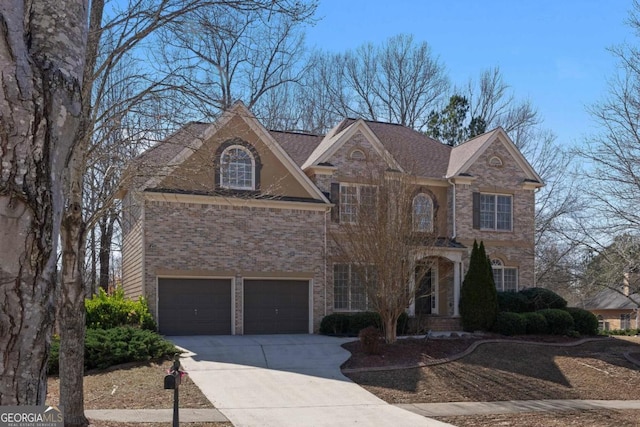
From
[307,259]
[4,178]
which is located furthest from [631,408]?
[4,178]

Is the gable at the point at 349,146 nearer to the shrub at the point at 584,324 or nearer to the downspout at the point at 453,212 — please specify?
the downspout at the point at 453,212

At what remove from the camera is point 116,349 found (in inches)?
595

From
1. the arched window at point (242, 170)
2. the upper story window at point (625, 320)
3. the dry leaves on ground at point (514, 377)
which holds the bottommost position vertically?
the upper story window at point (625, 320)

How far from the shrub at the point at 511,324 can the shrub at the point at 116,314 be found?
10831mm

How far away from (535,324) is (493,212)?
18.3ft

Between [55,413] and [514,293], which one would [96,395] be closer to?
[55,413]

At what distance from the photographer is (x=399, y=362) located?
53.3 feet

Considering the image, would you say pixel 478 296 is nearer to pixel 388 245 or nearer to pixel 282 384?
pixel 388 245

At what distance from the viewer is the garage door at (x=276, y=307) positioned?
20922mm

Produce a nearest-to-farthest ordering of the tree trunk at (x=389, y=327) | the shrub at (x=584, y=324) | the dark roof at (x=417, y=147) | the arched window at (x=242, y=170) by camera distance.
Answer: the tree trunk at (x=389, y=327) < the arched window at (x=242, y=170) < the shrub at (x=584, y=324) < the dark roof at (x=417, y=147)

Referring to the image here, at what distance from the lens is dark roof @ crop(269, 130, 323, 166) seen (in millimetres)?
24797

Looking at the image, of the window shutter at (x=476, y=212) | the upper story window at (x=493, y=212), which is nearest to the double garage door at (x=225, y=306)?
the window shutter at (x=476, y=212)

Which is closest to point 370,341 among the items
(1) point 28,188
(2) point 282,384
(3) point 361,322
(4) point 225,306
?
(2) point 282,384

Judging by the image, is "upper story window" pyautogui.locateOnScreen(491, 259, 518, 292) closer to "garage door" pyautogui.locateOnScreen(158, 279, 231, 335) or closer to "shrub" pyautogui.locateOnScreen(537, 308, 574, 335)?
"shrub" pyautogui.locateOnScreen(537, 308, 574, 335)
